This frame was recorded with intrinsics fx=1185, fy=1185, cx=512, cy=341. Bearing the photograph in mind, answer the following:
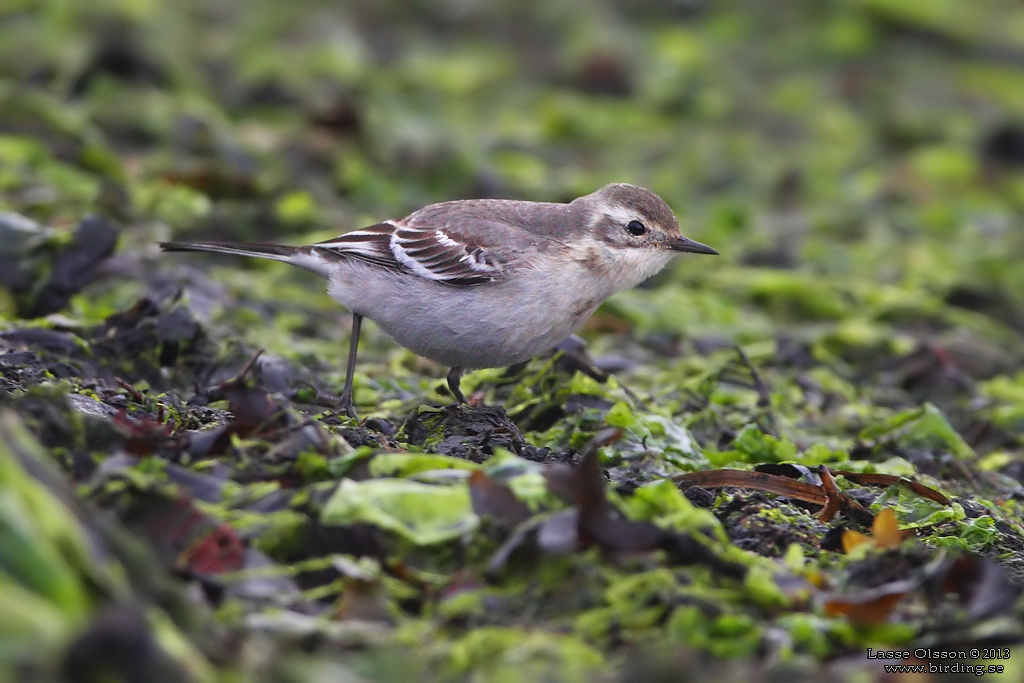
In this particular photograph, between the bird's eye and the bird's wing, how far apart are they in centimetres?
69

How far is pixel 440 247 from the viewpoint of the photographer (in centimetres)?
695

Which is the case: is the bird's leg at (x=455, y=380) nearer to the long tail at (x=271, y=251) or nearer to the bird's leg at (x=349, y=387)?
the bird's leg at (x=349, y=387)

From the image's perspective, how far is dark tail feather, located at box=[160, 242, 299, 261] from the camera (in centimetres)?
711

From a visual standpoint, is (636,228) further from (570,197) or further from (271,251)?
(570,197)

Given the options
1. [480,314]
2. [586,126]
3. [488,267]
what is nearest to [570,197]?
[586,126]

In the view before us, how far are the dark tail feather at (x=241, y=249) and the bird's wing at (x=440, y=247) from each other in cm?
20

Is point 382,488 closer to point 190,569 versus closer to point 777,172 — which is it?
point 190,569

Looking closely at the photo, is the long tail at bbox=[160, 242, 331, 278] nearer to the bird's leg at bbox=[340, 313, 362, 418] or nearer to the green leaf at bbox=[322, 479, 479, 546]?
the bird's leg at bbox=[340, 313, 362, 418]

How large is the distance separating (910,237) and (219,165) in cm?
717

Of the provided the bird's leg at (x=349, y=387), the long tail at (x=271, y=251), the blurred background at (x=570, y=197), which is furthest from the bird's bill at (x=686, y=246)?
the long tail at (x=271, y=251)

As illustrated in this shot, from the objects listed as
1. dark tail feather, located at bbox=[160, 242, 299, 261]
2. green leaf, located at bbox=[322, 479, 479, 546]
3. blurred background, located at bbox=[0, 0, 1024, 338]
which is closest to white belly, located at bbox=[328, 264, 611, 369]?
dark tail feather, located at bbox=[160, 242, 299, 261]

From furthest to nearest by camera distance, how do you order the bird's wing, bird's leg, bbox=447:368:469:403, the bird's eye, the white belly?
1. the bird's eye
2. bird's leg, bbox=447:368:469:403
3. the bird's wing
4. the white belly

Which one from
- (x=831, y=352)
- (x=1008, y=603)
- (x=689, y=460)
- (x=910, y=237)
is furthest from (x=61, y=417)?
(x=910, y=237)

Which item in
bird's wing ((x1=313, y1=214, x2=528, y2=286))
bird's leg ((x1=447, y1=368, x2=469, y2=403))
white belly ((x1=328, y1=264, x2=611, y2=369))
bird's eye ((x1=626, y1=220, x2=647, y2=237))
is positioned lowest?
bird's leg ((x1=447, y1=368, x2=469, y2=403))
